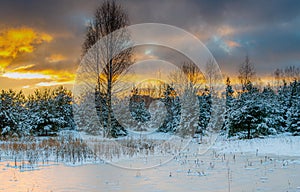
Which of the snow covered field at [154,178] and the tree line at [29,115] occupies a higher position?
the tree line at [29,115]

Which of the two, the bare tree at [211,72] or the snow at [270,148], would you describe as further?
the bare tree at [211,72]

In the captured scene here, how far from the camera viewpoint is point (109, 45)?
786 inches

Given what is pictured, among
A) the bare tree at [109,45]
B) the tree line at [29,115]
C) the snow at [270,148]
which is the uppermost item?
the bare tree at [109,45]

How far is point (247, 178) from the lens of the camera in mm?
7312

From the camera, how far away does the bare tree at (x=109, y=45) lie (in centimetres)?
1989

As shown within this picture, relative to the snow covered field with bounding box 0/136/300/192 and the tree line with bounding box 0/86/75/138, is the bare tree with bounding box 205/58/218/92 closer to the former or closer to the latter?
the tree line with bounding box 0/86/75/138

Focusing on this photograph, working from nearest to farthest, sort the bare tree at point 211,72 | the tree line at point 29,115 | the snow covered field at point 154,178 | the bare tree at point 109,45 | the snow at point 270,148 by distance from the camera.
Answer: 1. the snow covered field at point 154,178
2. the snow at point 270,148
3. the bare tree at point 109,45
4. the tree line at point 29,115
5. the bare tree at point 211,72

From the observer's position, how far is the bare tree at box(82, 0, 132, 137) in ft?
65.3

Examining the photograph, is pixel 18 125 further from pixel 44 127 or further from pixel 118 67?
pixel 118 67

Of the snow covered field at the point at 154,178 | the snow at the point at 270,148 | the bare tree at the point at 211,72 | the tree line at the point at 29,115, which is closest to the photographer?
the snow covered field at the point at 154,178

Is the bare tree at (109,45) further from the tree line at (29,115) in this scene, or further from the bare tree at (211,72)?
the bare tree at (211,72)

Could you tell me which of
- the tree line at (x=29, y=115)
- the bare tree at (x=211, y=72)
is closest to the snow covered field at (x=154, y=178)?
the tree line at (x=29, y=115)

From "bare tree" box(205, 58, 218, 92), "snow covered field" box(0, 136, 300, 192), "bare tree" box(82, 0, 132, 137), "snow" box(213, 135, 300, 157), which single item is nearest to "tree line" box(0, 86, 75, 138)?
"bare tree" box(82, 0, 132, 137)

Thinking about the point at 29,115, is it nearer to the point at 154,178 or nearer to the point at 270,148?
the point at 270,148
